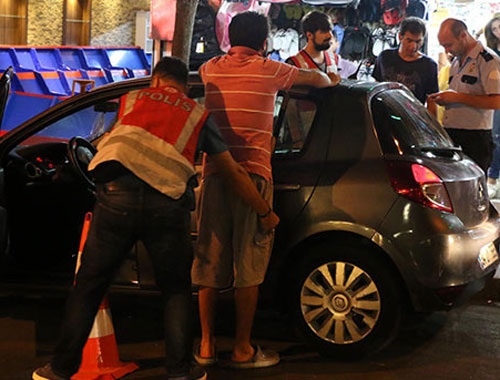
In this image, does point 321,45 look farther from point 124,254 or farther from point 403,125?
point 124,254

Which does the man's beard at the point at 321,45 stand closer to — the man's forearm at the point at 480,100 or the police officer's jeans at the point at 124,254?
the man's forearm at the point at 480,100

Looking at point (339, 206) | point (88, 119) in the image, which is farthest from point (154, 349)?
point (88, 119)

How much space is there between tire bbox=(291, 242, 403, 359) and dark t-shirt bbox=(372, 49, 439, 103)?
8.23 feet

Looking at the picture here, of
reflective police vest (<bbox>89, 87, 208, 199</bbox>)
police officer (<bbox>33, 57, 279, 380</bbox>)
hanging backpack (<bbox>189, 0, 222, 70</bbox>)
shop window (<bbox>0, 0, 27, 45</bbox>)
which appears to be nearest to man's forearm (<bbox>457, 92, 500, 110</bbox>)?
police officer (<bbox>33, 57, 279, 380</bbox>)

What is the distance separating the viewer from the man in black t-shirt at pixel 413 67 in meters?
7.05

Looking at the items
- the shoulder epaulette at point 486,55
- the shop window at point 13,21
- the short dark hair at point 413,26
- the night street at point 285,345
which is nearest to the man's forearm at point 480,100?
the shoulder epaulette at point 486,55

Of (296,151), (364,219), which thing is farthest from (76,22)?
(364,219)

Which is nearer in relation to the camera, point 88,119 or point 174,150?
point 174,150

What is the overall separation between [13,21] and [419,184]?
88.4ft

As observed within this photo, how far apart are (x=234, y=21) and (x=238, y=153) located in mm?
732

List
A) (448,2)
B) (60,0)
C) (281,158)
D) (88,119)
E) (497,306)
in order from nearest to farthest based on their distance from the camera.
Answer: (281,158) < (497,306) < (88,119) < (448,2) < (60,0)

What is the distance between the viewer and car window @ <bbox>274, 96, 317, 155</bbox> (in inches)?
205

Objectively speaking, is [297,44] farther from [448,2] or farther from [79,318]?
[79,318]

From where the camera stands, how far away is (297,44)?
1012 centimetres
